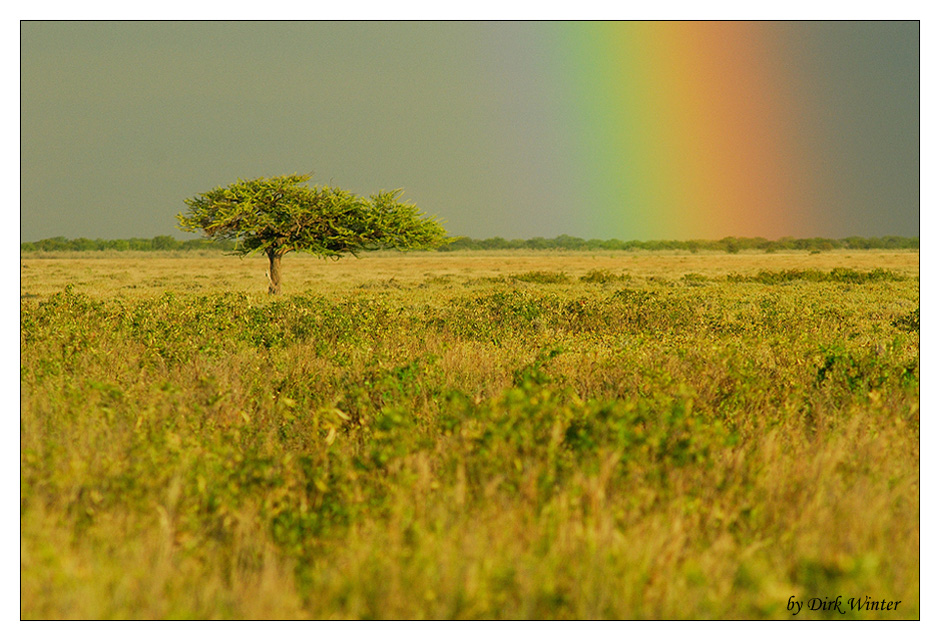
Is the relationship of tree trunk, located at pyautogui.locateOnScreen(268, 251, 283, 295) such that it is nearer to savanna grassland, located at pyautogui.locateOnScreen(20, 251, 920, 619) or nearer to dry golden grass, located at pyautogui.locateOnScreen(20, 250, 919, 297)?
dry golden grass, located at pyautogui.locateOnScreen(20, 250, 919, 297)

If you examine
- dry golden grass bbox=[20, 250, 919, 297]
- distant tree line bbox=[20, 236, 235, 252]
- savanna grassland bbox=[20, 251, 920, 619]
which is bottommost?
savanna grassland bbox=[20, 251, 920, 619]

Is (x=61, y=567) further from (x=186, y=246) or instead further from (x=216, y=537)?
(x=186, y=246)

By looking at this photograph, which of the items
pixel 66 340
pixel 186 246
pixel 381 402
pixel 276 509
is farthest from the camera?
pixel 186 246

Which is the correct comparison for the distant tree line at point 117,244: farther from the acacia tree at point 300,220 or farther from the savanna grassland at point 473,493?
the savanna grassland at point 473,493

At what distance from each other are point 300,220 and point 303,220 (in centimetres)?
11

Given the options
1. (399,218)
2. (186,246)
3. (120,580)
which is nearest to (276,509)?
(120,580)

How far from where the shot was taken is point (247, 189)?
24844 millimetres

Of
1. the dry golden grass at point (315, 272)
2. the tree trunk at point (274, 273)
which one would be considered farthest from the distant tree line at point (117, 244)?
the tree trunk at point (274, 273)

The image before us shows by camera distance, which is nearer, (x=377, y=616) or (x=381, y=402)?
(x=377, y=616)

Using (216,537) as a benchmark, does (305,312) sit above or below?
above

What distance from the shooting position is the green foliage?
24.8 m

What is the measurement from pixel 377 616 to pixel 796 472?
2554 mm

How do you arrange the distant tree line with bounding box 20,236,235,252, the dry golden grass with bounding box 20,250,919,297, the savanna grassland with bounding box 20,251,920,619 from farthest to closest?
the distant tree line with bounding box 20,236,235,252 → the dry golden grass with bounding box 20,250,919,297 → the savanna grassland with bounding box 20,251,920,619

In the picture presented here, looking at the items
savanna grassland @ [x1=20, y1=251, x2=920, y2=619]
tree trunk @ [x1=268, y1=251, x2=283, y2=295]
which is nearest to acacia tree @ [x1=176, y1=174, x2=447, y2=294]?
tree trunk @ [x1=268, y1=251, x2=283, y2=295]
